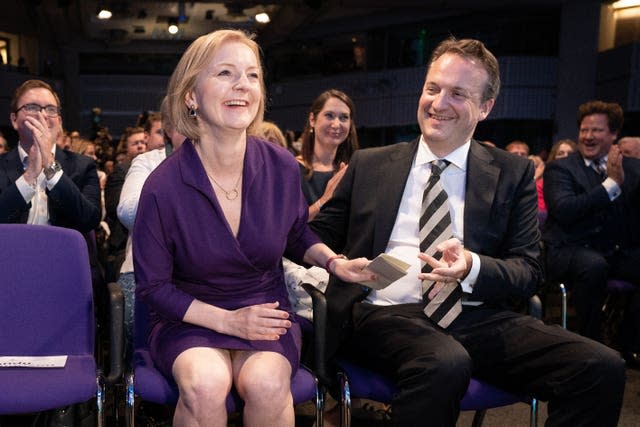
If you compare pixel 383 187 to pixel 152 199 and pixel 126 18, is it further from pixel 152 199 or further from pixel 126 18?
pixel 126 18

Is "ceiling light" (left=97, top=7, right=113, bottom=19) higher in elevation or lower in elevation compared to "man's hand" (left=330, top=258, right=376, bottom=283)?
higher

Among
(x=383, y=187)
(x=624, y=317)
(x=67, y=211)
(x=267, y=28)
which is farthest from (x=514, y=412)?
(x=267, y=28)

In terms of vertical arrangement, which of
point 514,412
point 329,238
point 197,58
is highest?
point 197,58

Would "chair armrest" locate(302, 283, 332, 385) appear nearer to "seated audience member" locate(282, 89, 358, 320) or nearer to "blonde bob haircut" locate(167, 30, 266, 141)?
"blonde bob haircut" locate(167, 30, 266, 141)

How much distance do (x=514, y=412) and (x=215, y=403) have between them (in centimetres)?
179

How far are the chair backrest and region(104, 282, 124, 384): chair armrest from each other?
0.98 feet

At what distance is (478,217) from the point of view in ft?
6.86

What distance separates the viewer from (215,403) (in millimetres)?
1671

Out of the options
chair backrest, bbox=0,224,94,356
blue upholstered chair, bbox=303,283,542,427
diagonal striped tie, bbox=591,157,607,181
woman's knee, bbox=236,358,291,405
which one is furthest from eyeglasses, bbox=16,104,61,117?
diagonal striped tie, bbox=591,157,607,181

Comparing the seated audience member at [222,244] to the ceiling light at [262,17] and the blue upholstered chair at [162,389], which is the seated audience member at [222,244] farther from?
the ceiling light at [262,17]

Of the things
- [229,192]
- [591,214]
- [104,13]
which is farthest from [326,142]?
[104,13]

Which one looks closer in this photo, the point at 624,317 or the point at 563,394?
the point at 563,394

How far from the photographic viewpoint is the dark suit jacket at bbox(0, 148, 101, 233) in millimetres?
2672

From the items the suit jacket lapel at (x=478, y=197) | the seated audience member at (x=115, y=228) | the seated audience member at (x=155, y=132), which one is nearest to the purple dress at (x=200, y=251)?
the suit jacket lapel at (x=478, y=197)
